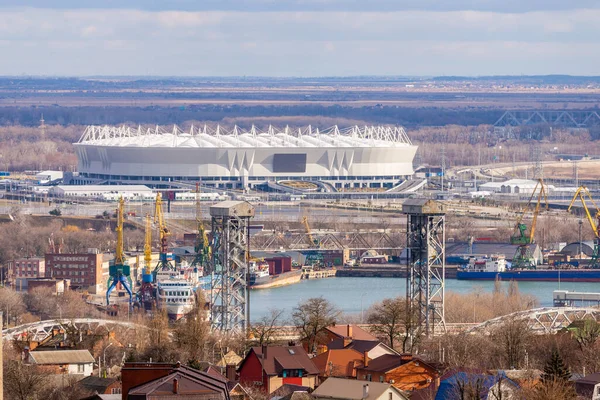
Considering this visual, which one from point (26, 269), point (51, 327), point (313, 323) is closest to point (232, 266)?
point (51, 327)

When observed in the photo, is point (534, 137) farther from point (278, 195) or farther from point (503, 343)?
point (503, 343)

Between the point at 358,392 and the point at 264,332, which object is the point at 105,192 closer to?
the point at 264,332

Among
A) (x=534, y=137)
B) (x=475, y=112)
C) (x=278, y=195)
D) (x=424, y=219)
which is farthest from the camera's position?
(x=475, y=112)

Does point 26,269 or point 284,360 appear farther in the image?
point 26,269

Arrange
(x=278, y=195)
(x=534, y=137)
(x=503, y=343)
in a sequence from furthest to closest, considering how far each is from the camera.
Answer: (x=534, y=137) → (x=278, y=195) → (x=503, y=343)

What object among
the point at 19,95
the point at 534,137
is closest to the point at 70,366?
the point at 534,137

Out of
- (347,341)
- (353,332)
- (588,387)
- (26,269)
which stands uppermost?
(588,387)
